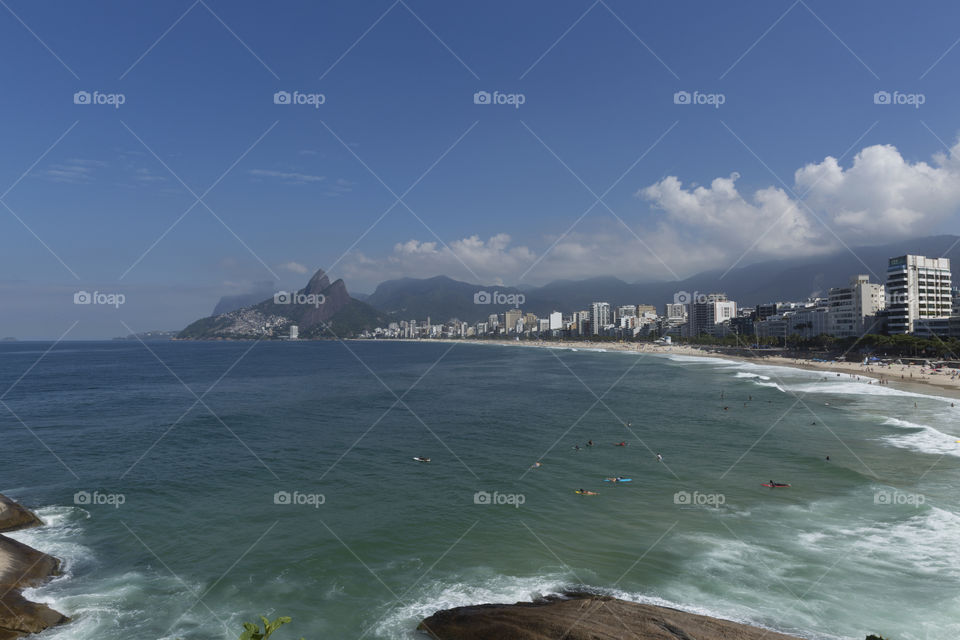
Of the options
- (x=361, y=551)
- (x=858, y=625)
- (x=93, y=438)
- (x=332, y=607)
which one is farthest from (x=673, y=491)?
(x=93, y=438)

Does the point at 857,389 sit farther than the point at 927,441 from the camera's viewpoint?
Yes

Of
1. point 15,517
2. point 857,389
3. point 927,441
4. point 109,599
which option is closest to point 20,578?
point 109,599

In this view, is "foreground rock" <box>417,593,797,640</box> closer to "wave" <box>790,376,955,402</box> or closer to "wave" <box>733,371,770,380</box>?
"wave" <box>790,376,955,402</box>

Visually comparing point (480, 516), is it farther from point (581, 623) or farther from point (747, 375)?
point (747, 375)

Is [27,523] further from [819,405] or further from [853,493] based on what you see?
[819,405]

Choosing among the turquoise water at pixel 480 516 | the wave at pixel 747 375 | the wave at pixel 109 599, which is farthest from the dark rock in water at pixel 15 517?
the wave at pixel 747 375
